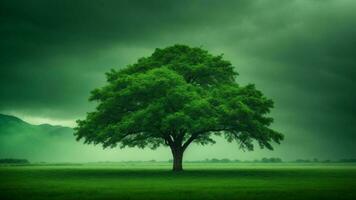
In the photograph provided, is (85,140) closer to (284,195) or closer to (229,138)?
(229,138)

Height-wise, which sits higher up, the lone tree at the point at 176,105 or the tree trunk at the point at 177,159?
the lone tree at the point at 176,105

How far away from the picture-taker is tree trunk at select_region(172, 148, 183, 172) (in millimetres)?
49247

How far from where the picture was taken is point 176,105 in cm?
4384

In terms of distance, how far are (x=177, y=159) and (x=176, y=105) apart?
8.96m

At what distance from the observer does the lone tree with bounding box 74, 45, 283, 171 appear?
141 feet

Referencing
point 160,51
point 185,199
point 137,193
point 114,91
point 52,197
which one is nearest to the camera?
point 185,199

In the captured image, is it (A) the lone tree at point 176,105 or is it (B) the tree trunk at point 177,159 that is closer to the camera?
(A) the lone tree at point 176,105

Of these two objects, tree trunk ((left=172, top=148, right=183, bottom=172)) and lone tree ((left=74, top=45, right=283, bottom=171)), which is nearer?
lone tree ((left=74, top=45, right=283, bottom=171))

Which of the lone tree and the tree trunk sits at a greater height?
the lone tree

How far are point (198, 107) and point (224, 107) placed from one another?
10.5 feet

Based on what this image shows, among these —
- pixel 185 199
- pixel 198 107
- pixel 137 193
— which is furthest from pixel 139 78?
pixel 185 199

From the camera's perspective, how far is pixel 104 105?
154ft

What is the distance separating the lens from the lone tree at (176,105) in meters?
43.0

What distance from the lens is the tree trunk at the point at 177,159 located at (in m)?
49.2
